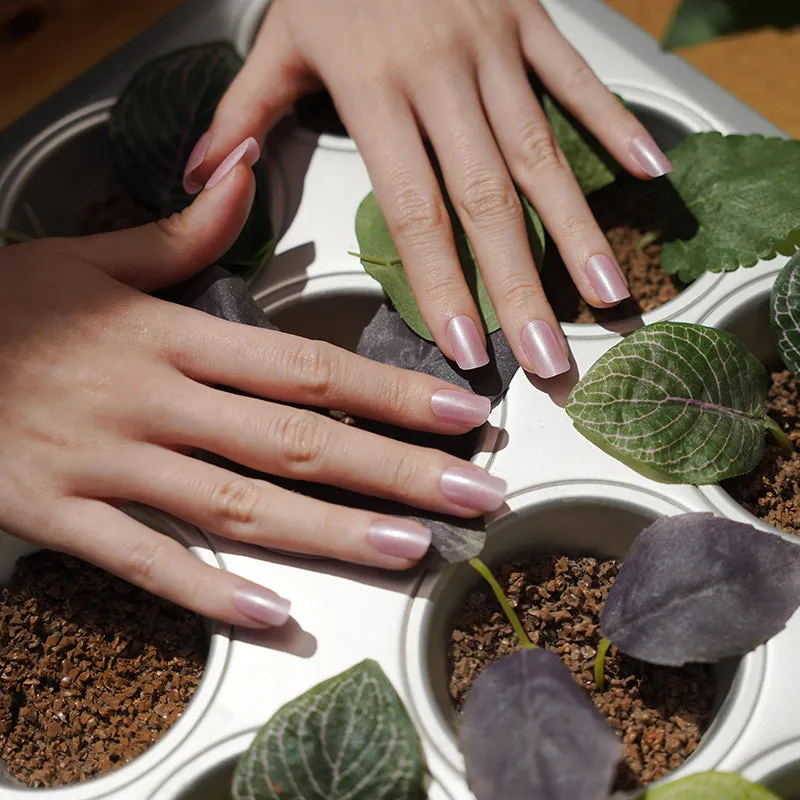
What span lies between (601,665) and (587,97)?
41cm

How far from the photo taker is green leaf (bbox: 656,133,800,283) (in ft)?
1.78

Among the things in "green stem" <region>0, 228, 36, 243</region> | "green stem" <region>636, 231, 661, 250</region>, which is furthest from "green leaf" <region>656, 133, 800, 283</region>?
"green stem" <region>0, 228, 36, 243</region>

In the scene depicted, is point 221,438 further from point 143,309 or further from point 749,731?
point 749,731

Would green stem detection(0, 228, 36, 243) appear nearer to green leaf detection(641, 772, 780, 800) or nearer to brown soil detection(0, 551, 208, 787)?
brown soil detection(0, 551, 208, 787)

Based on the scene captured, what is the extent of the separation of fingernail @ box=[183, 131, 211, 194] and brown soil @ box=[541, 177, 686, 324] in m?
0.28

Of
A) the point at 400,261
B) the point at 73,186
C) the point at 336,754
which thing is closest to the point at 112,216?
the point at 73,186

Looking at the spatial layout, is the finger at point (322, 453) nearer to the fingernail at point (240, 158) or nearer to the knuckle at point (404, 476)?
the knuckle at point (404, 476)

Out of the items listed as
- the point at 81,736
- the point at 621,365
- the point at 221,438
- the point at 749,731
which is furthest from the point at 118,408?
the point at 749,731

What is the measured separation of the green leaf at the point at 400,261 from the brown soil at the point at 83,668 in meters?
0.26

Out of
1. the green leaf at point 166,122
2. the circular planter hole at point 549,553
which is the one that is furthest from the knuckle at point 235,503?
the green leaf at point 166,122

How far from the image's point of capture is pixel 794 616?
46 cm

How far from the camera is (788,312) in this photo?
51 cm

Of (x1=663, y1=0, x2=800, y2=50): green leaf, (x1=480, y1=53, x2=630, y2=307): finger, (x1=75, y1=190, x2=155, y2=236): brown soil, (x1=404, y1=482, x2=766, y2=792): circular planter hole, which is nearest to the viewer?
(x1=663, y1=0, x2=800, y2=50): green leaf

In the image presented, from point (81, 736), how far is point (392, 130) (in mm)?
470
